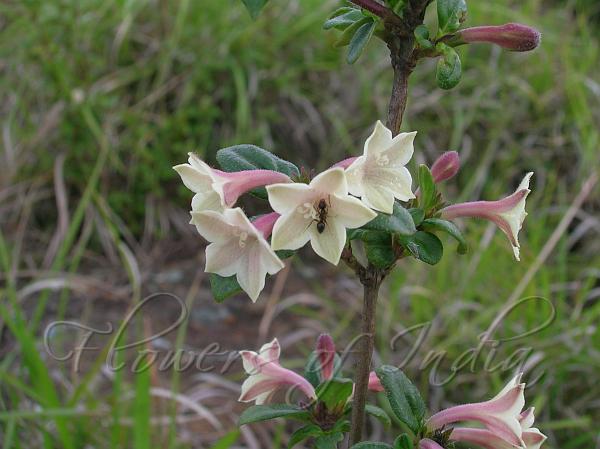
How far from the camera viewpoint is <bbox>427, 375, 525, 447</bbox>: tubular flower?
29.4 inches

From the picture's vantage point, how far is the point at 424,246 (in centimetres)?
75

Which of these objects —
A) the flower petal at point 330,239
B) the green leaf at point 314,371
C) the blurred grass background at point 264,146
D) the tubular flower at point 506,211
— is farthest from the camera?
the blurred grass background at point 264,146

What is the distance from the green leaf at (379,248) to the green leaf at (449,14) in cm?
22

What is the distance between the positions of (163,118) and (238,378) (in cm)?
110

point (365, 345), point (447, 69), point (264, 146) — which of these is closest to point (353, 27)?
point (447, 69)

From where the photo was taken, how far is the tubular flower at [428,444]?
0.74 metres

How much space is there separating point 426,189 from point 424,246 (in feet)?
0.21

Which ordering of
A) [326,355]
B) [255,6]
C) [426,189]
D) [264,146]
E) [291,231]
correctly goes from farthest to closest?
[264,146], [326,355], [426,189], [291,231], [255,6]

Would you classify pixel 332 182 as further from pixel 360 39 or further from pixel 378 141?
pixel 360 39

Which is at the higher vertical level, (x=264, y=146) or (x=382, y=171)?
(x=382, y=171)

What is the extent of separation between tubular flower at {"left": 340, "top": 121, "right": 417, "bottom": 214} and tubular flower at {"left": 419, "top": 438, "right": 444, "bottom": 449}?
265 mm

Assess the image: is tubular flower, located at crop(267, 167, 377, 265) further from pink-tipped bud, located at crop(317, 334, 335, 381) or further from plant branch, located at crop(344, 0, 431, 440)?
pink-tipped bud, located at crop(317, 334, 335, 381)

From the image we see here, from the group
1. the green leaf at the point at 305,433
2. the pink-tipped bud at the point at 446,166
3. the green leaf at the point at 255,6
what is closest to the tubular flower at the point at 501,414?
the green leaf at the point at 305,433

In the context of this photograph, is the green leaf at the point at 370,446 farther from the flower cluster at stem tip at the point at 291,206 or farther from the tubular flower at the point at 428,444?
the flower cluster at stem tip at the point at 291,206
